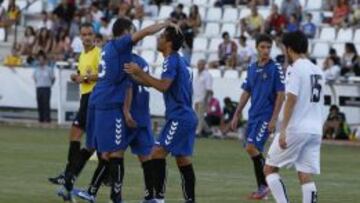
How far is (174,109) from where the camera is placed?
15805 millimetres

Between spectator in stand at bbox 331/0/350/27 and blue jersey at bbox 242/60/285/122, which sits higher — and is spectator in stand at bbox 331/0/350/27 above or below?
below

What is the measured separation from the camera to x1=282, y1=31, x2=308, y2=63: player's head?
1468cm

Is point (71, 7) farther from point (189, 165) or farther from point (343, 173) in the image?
point (189, 165)

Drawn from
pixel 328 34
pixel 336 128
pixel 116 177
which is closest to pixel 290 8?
pixel 328 34

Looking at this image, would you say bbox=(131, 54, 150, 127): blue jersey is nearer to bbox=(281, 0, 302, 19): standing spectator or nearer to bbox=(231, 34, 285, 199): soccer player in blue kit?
bbox=(231, 34, 285, 199): soccer player in blue kit

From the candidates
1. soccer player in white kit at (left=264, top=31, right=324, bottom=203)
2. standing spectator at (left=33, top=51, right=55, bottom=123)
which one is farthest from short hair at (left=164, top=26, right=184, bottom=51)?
standing spectator at (left=33, top=51, right=55, bottom=123)

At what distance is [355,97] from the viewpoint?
3266 cm

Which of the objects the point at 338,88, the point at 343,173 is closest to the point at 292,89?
the point at 343,173

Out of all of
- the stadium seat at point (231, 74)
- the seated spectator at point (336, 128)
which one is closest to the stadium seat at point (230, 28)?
the stadium seat at point (231, 74)

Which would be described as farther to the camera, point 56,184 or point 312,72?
point 56,184

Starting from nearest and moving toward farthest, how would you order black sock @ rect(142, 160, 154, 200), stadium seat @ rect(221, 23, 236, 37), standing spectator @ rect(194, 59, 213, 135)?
black sock @ rect(142, 160, 154, 200) < standing spectator @ rect(194, 59, 213, 135) < stadium seat @ rect(221, 23, 236, 37)

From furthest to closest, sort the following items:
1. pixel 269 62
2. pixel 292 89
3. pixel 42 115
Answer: pixel 42 115 < pixel 269 62 < pixel 292 89

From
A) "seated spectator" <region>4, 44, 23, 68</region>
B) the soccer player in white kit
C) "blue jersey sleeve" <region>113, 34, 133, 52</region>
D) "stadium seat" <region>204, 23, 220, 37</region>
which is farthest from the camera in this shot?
"stadium seat" <region>204, 23, 220, 37</region>

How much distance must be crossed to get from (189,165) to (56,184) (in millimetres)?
3015
